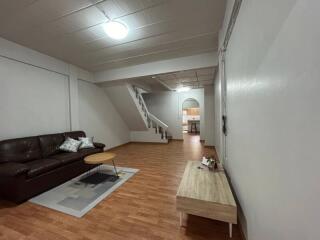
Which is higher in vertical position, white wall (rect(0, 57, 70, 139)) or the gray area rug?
white wall (rect(0, 57, 70, 139))

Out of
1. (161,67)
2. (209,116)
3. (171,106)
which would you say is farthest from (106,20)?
(171,106)

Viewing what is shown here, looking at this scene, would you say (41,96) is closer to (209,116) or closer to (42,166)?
(42,166)

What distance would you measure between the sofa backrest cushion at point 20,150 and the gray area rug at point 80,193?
0.86m

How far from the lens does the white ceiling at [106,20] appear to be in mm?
1947

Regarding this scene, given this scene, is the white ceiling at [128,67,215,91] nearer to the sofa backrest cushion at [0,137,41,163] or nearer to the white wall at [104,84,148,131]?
the white wall at [104,84,148,131]

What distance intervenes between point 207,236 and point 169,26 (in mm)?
3000

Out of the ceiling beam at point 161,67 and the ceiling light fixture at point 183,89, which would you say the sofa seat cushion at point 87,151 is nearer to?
the ceiling beam at point 161,67

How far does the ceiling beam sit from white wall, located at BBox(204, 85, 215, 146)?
107 inches

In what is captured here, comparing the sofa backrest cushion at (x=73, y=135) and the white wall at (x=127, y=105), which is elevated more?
the white wall at (x=127, y=105)

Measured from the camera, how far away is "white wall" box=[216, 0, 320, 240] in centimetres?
54

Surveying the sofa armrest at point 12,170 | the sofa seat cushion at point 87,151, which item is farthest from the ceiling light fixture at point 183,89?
the sofa armrest at point 12,170

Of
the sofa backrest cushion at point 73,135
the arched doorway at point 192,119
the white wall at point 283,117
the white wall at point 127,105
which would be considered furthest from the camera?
the arched doorway at point 192,119

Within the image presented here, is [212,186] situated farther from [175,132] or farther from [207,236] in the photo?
[175,132]

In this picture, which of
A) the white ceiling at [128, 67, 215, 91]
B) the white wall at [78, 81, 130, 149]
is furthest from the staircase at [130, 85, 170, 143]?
the white ceiling at [128, 67, 215, 91]
